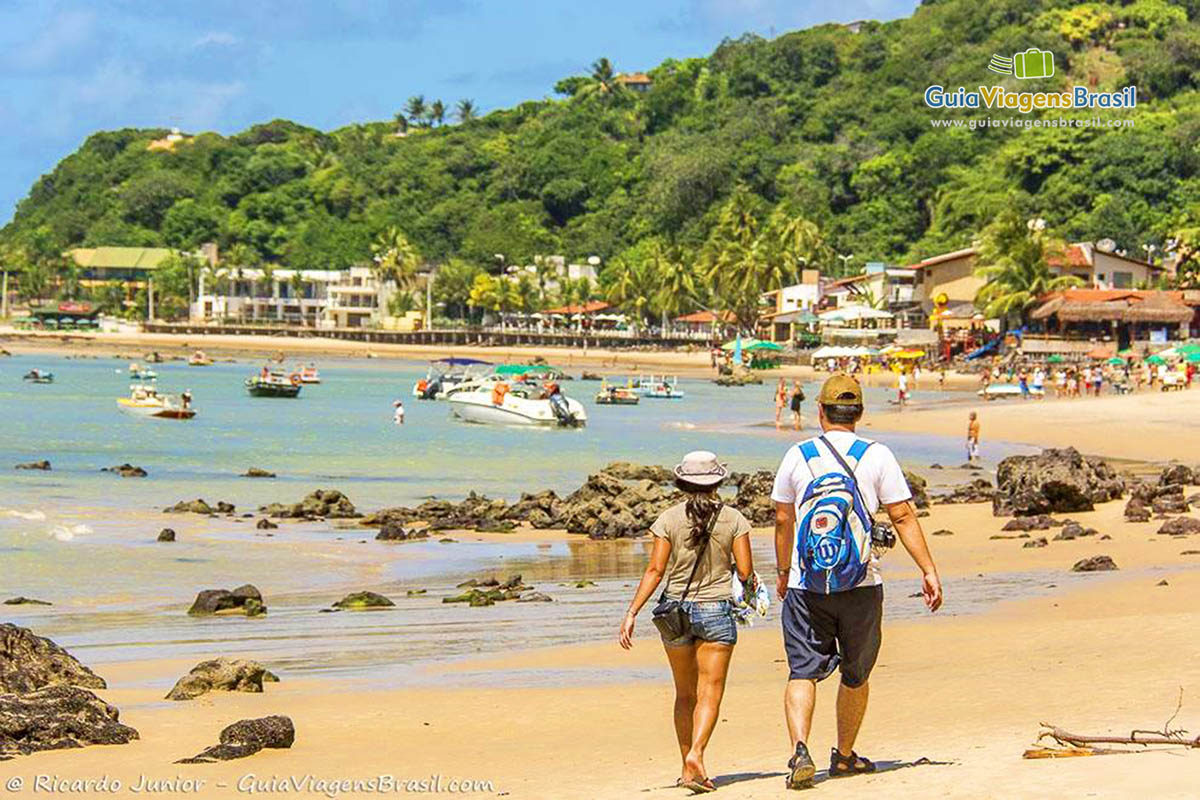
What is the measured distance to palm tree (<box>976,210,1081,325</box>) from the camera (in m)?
89.3

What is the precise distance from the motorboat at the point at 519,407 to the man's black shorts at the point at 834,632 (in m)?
46.9

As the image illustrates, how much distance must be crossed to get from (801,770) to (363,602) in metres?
9.88

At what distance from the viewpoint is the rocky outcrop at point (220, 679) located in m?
11.1

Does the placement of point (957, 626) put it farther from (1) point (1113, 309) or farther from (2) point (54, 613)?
(1) point (1113, 309)

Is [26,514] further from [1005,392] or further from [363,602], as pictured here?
[1005,392]

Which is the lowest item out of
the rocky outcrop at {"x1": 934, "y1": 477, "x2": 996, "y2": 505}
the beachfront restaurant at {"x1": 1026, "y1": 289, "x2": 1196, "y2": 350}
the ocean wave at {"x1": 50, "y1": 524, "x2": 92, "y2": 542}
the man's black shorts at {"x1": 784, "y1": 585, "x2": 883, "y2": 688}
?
the ocean wave at {"x1": 50, "y1": 524, "x2": 92, "y2": 542}

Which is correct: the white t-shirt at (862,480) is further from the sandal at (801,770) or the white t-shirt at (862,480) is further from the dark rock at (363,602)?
the dark rock at (363,602)

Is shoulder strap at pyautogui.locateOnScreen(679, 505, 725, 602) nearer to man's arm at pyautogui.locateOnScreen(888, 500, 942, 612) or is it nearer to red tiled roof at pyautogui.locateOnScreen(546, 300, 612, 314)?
man's arm at pyautogui.locateOnScreen(888, 500, 942, 612)

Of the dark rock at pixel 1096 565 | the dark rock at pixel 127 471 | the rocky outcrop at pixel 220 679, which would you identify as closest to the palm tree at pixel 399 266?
the dark rock at pixel 127 471

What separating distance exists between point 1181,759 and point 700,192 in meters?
153

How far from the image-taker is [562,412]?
55125 mm

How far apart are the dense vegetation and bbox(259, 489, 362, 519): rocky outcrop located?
7867 cm

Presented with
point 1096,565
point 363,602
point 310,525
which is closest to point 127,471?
point 310,525

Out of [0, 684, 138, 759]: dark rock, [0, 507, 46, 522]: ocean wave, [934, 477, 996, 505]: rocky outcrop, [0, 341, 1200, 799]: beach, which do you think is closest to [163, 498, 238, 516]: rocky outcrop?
[0, 341, 1200, 799]: beach
